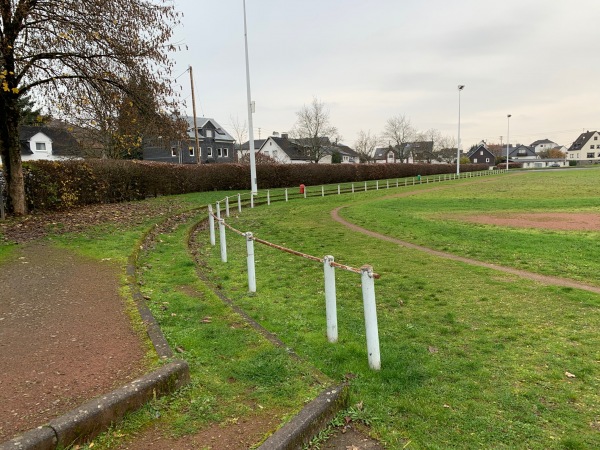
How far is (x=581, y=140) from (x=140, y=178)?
145113 millimetres

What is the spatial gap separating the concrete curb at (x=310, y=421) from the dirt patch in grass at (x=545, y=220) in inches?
470

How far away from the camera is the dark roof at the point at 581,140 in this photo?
124m

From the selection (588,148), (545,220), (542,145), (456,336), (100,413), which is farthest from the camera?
(542,145)

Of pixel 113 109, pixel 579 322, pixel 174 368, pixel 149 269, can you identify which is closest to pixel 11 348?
pixel 174 368

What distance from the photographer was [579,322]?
4.96 metres

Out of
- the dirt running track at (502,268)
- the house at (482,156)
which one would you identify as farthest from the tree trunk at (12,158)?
the house at (482,156)

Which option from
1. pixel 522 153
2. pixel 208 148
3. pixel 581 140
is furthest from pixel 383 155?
pixel 208 148

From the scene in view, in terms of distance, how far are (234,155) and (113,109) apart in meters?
55.1

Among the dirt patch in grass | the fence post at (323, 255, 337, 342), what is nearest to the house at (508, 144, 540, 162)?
the dirt patch in grass

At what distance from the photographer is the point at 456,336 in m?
4.65

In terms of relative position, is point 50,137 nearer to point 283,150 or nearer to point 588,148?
point 283,150

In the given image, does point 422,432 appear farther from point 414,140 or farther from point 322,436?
point 414,140

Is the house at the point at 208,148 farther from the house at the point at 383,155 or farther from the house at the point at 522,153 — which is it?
the house at the point at 522,153

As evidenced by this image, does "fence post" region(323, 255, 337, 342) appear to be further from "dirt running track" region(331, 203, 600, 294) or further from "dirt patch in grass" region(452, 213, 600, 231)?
"dirt patch in grass" region(452, 213, 600, 231)
